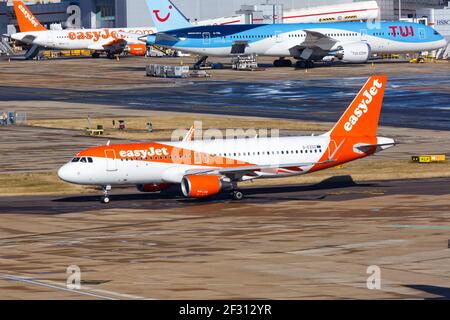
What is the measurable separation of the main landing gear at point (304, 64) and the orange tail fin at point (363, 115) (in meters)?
103

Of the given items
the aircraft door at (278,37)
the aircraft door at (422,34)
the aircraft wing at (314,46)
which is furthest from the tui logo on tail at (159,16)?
the aircraft door at (422,34)

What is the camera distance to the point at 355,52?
582 feet

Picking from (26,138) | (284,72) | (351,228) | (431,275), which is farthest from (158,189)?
(284,72)

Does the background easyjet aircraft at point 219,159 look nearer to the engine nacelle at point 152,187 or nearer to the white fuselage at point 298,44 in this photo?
the engine nacelle at point 152,187

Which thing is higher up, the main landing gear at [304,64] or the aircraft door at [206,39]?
the aircraft door at [206,39]

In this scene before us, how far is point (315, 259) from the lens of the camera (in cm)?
5197

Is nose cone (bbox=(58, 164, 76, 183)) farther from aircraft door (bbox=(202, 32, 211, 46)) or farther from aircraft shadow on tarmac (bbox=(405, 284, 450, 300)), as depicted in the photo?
aircraft door (bbox=(202, 32, 211, 46))

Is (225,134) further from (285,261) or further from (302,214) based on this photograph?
(285,261)

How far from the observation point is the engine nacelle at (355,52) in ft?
580

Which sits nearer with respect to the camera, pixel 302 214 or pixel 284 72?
pixel 302 214

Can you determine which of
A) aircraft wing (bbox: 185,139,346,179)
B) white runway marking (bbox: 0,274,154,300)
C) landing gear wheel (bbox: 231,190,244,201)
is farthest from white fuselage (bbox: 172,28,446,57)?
white runway marking (bbox: 0,274,154,300)

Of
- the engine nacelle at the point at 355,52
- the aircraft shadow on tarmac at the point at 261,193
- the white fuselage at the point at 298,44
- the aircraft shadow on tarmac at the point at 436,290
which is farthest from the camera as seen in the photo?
the white fuselage at the point at 298,44

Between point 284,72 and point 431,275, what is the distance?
12993cm
